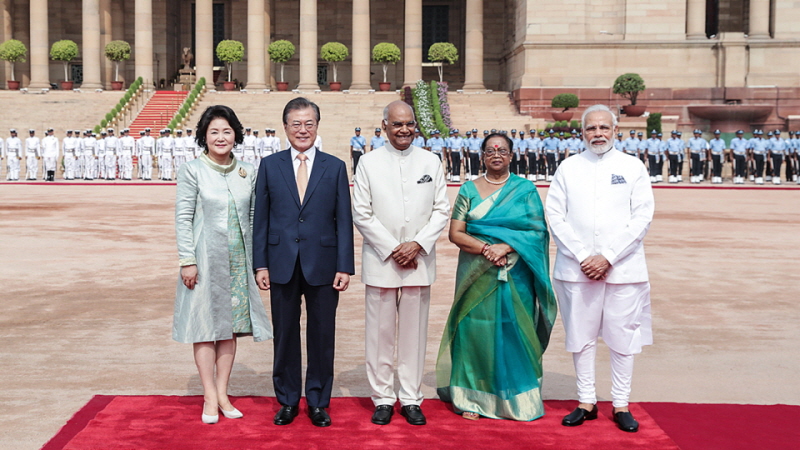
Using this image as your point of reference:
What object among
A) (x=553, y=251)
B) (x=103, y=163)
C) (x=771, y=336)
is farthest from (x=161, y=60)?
(x=771, y=336)

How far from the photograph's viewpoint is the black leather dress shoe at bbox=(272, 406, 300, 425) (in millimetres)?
6020

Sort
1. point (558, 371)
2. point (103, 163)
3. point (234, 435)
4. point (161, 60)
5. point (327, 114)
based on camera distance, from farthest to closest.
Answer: point (161, 60)
point (327, 114)
point (103, 163)
point (558, 371)
point (234, 435)

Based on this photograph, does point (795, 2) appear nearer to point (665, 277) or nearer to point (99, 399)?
point (665, 277)

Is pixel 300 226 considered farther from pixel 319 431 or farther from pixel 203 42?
pixel 203 42

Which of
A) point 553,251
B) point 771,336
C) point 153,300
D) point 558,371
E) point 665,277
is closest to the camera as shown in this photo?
point 558,371

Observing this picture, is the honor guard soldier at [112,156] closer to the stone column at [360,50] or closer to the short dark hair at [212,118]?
the stone column at [360,50]

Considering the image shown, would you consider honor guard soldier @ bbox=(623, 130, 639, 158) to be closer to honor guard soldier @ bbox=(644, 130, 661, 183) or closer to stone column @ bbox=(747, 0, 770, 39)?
honor guard soldier @ bbox=(644, 130, 661, 183)

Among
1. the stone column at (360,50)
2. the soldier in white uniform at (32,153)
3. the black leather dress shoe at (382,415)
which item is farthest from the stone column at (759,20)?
the black leather dress shoe at (382,415)

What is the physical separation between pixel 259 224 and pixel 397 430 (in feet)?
5.12

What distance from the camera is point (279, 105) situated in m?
41.7

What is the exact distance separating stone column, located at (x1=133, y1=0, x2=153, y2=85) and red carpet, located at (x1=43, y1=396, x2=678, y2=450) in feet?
134

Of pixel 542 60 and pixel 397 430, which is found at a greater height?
pixel 542 60

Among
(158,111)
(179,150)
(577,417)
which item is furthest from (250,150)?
(577,417)

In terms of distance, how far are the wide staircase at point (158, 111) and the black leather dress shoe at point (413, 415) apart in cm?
3422
